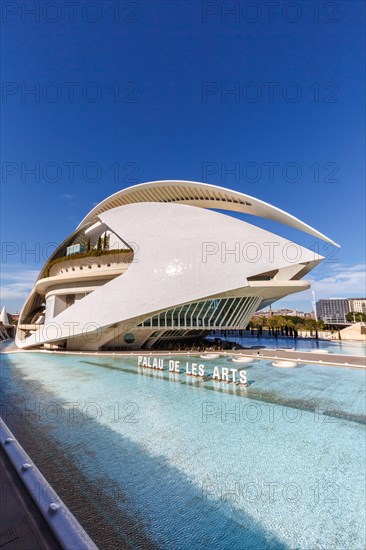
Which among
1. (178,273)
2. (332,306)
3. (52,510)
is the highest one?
(178,273)

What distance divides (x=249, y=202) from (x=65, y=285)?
16.5 metres

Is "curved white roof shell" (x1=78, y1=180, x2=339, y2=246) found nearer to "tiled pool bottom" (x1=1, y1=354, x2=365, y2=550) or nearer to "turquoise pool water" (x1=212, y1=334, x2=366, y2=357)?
"turquoise pool water" (x1=212, y1=334, x2=366, y2=357)

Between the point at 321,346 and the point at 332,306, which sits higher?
the point at 332,306

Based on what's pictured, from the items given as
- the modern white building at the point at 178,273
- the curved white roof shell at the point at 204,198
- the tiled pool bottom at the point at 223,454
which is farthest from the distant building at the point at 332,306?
the tiled pool bottom at the point at 223,454

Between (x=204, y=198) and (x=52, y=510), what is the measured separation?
74.1ft

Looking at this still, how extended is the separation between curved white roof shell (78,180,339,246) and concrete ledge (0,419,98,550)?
18.3m

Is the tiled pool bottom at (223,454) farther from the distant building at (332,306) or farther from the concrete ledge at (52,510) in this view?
the distant building at (332,306)

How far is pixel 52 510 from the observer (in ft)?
7.22

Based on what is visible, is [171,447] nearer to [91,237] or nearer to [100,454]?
[100,454]

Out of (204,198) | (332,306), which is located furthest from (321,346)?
(332,306)

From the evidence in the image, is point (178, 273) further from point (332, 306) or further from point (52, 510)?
point (332, 306)

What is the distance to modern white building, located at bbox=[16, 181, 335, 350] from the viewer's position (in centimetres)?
1808

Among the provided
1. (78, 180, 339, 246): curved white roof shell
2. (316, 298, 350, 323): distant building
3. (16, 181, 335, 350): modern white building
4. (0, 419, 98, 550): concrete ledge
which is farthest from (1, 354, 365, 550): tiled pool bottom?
(316, 298, 350, 323): distant building

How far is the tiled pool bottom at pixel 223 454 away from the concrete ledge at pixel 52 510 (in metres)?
1.57
